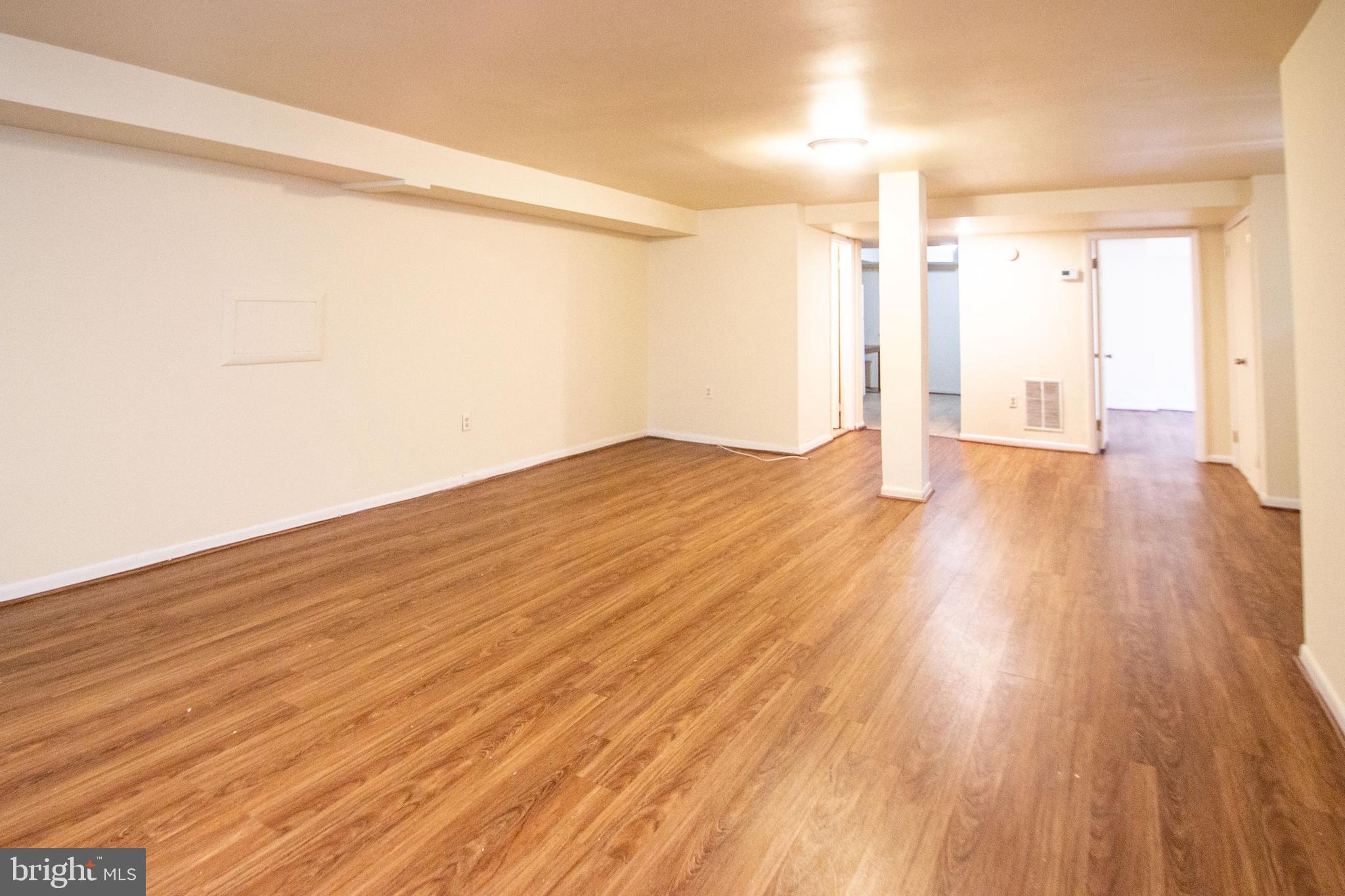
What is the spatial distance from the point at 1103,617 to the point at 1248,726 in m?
0.86

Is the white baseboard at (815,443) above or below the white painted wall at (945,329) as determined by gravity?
below

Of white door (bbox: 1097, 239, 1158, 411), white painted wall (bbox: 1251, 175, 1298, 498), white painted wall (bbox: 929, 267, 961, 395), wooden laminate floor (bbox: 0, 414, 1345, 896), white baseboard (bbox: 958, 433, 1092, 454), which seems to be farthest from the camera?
white painted wall (bbox: 929, 267, 961, 395)

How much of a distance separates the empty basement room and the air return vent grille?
745mm

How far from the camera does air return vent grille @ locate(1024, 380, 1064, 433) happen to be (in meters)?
6.83

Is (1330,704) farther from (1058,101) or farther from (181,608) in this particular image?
(181,608)

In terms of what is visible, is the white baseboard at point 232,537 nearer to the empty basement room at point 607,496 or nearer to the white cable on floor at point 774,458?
the empty basement room at point 607,496

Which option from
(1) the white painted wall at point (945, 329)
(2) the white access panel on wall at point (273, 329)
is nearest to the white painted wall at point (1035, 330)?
(1) the white painted wall at point (945, 329)

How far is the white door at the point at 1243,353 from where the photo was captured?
512 centimetres

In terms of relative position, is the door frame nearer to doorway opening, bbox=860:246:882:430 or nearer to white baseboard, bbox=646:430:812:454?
white baseboard, bbox=646:430:812:454

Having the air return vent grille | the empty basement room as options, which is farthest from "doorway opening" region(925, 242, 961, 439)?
the empty basement room

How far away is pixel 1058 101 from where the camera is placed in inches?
134

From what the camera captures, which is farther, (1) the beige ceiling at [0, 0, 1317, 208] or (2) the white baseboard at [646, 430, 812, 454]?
(2) the white baseboard at [646, 430, 812, 454]

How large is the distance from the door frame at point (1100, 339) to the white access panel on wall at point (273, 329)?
6527mm

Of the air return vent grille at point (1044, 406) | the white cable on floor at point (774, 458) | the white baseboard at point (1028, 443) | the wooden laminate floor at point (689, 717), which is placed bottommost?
the wooden laminate floor at point (689, 717)
